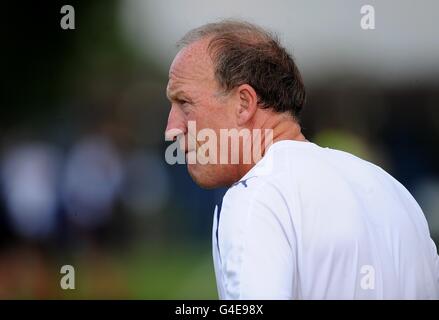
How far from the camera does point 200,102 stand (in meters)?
1.72

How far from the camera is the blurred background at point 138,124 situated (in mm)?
3740

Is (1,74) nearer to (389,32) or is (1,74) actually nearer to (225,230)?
(389,32)

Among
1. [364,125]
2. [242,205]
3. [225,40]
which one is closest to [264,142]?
[225,40]

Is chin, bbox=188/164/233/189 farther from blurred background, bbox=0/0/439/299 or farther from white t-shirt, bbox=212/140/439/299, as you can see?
blurred background, bbox=0/0/439/299

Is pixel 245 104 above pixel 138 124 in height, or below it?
below

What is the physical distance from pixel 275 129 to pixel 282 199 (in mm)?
364

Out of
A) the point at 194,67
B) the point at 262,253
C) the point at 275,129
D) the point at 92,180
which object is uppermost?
the point at 194,67

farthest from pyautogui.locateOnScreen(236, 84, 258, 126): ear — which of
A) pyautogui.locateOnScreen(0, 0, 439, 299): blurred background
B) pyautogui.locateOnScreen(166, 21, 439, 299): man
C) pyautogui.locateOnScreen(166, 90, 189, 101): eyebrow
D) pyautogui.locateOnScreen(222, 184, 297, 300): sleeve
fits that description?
pyautogui.locateOnScreen(0, 0, 439, 299): blurred background

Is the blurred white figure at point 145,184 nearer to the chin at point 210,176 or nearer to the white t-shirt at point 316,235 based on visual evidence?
the chin at point 210,176

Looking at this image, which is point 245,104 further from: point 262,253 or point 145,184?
point 145,184

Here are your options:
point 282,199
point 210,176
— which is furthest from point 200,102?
point 282,199

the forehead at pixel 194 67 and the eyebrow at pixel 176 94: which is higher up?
the forehead at pixel 194 67

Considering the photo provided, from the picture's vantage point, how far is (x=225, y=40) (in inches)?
65.9

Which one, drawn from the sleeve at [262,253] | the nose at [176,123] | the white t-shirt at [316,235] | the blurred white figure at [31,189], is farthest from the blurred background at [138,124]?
the sleeve at [262,253]
